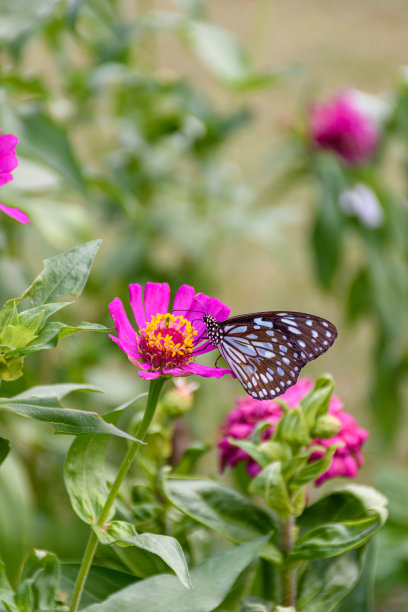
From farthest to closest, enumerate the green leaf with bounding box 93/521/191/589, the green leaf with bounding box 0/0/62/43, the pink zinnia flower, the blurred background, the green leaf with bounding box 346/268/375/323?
the green leaf with bounding box 346/268/375/323
the blurred background
the green leaf with bounding box 0/0/62/43
the pink zinnia flower
the green leaf with bounding box 93/521/191/589

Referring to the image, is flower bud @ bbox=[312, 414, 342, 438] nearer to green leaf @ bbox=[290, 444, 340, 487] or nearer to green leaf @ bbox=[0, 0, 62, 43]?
green leaf @ bbox=[290, 444, 340, 487]

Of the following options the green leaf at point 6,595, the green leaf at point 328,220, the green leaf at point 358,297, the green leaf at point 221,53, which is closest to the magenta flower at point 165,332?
the green leaf at point 6,595

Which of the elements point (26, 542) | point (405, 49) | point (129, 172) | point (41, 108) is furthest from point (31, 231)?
point (405, 49)

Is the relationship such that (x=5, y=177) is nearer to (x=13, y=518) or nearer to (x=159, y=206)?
(x=13, y=518)

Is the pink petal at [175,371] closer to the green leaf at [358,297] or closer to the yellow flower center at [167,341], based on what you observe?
the yellow flower center at [167,341]

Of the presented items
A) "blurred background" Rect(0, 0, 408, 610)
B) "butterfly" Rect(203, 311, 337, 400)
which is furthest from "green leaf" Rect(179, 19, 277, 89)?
"butterfly" Rect(203, 311, 337, 400)

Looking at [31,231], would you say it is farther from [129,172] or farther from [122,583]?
[122,583]
